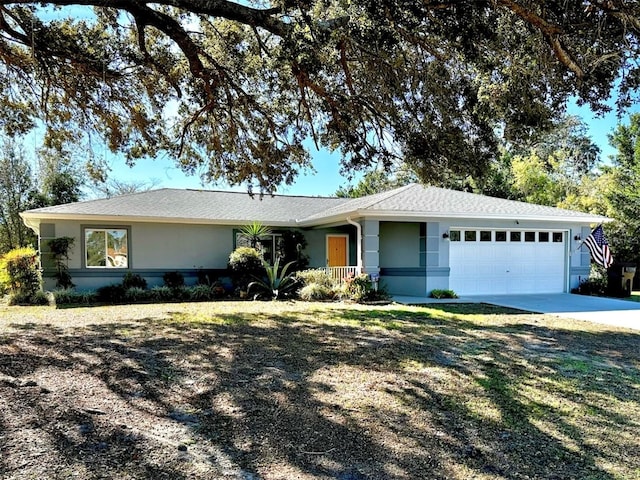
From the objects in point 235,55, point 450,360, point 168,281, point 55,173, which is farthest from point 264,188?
point 55,173

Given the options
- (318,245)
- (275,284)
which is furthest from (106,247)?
(318,245)

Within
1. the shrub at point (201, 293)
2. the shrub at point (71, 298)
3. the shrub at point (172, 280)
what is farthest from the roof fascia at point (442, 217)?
the shrub at point (71, 298)

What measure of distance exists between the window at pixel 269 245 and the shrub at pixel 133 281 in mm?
3621

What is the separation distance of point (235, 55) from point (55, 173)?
1807 centimetres

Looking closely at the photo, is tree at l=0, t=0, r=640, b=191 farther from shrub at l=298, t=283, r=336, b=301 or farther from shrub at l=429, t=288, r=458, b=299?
shrub at l=429, t=288, r=458, b=299

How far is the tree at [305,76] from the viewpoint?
19.8 ft

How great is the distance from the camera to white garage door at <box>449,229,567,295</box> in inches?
548

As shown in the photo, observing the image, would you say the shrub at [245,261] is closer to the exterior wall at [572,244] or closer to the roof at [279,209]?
the roof at [279,209]

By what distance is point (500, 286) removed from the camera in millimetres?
14258

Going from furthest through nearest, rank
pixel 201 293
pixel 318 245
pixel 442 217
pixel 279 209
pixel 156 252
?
pixel 279 209 → pixel 318 245 → pixel 156 252 → pixel 201 293 → pixel 442 217

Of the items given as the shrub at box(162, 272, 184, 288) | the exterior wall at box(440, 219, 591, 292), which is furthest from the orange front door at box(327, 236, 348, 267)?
the exterior wall at box(440, 219, 591, 292)

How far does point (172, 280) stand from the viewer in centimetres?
1507

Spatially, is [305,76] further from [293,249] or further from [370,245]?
[293,249]

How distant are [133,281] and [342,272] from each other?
22.6 feet
